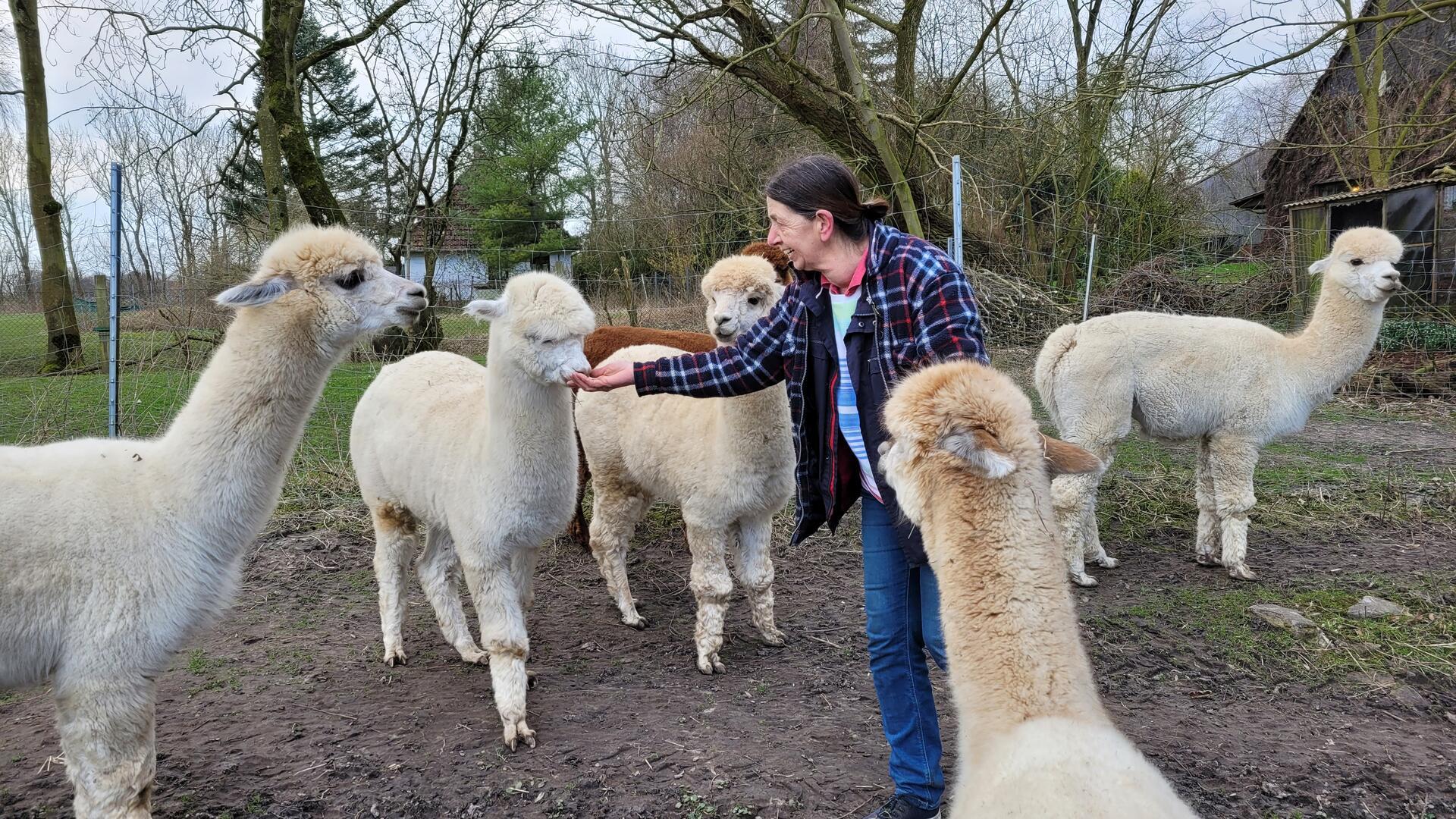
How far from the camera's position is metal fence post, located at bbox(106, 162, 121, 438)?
4980 millimetres

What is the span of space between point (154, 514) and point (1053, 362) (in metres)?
5.00

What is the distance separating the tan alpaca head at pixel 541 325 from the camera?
3.22 m

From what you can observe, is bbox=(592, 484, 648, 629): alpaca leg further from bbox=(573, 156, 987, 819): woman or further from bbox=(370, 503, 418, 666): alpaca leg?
bbox=(573, 156, 987, 819): woman

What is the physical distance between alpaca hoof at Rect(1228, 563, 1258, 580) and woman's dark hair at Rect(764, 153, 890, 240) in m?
3.90

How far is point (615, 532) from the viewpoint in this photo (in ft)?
15.9

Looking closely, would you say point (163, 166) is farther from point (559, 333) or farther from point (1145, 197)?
point (1145, 197)

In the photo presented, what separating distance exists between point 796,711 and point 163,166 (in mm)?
13352

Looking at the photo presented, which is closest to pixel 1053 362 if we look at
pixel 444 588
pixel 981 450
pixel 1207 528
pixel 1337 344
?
pixel 1207 528

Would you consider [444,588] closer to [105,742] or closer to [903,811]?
[105,742]

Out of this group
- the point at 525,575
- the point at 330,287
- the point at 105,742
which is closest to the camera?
the point at 105,742

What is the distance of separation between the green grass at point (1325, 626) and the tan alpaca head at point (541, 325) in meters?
3.11

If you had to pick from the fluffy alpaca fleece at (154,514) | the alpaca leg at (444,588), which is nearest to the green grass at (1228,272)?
the alpaca leg at (444,588)

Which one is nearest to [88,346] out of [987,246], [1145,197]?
[987,246]

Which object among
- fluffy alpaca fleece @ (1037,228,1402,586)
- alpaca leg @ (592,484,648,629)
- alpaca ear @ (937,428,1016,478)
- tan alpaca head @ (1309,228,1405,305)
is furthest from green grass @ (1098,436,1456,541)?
alpaca ear @ (937,428,1016,478)
